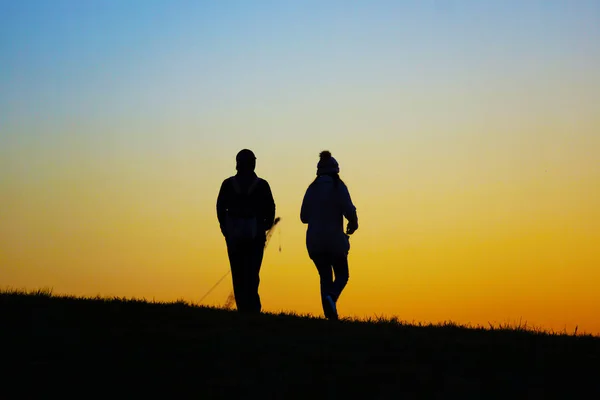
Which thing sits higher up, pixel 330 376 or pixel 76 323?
pixel 76 323

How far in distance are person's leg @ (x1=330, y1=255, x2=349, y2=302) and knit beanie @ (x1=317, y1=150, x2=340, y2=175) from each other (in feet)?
3.80

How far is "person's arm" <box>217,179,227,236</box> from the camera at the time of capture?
570 inches

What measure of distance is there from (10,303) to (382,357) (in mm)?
4988

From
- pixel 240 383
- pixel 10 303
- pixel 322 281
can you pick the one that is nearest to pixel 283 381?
pixel 240 383

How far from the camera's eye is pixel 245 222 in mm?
14211

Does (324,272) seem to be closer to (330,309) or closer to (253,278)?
(330,309)

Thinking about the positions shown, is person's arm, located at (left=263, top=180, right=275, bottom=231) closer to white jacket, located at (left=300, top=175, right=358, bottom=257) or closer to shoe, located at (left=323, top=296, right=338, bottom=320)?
white jacket, located at (left=300, top=175, right=358, bottom=257)

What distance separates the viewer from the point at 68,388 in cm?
766

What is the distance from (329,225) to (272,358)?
18.4 feet

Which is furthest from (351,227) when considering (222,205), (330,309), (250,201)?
(222,205)

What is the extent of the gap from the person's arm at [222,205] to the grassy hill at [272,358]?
315cm

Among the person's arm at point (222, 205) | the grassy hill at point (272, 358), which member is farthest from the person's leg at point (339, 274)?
the grassy hill at point (272, 358)

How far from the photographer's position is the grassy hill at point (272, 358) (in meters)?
7.68

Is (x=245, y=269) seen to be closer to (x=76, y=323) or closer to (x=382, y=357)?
(x=76, y=323)
